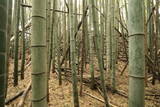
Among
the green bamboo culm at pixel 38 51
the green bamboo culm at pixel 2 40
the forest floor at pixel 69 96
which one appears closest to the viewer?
the green bamboo culm at pixel 2 40

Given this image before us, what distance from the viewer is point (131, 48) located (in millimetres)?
898

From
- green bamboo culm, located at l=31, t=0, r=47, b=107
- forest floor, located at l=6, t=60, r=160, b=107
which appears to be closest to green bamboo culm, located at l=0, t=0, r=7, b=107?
green bamboo culm, located at l=31, t=0, r=47, b=107

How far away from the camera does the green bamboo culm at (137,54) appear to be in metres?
0.87

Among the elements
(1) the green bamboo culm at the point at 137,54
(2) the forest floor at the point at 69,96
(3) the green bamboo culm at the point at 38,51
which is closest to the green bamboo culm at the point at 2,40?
(3) the green bamboo culm at the point at 38,51

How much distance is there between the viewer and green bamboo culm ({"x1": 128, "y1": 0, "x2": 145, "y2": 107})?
2.85 ft

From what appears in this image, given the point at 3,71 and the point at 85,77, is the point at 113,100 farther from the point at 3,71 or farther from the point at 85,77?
the point at 3,71

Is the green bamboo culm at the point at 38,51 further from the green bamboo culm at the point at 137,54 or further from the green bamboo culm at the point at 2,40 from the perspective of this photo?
the green bamboo culm at the point at 137,54

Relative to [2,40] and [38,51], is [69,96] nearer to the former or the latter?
[38,51]

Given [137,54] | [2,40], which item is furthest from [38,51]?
[137,54]

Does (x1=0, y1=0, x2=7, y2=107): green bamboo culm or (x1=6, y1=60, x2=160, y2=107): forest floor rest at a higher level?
(x1=0, y1=0, x2=7, y2=107): green bamboo culm

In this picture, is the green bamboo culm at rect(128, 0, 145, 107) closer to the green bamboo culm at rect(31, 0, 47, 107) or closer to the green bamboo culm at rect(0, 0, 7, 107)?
the green bamboo culm at rect(31, 0, 47, 107)

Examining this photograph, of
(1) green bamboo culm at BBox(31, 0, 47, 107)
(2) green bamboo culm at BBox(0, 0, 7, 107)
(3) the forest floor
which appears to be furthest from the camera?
(3) the forest floor

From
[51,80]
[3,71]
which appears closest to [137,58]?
[3,71]

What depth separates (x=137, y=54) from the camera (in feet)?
2.86
